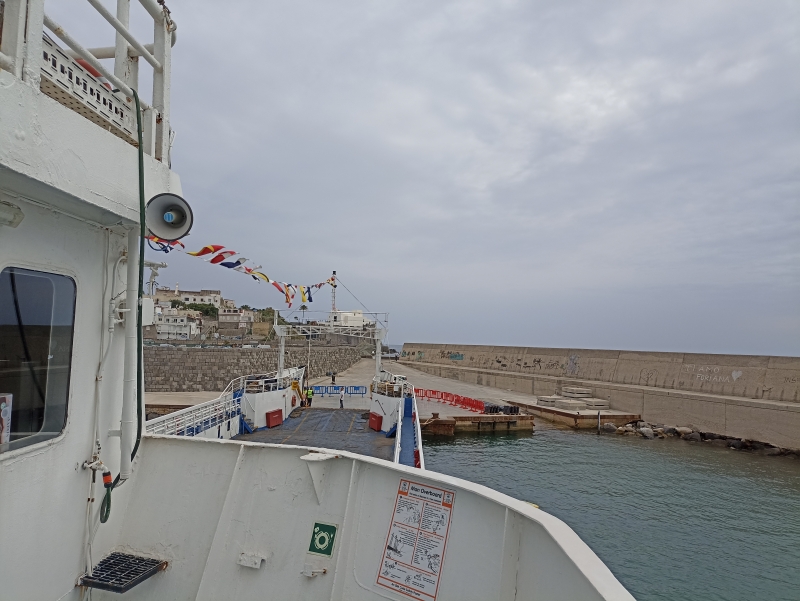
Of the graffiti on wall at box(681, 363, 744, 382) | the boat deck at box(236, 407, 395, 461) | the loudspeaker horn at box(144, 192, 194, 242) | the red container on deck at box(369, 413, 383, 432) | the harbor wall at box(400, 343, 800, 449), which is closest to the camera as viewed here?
the loudspeaker horn at box(144, 192, 194, 242)

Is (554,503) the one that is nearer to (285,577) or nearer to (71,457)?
(285,577)

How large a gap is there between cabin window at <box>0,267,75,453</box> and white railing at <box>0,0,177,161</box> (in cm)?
138

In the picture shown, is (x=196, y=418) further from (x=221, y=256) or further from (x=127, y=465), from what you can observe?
(x=127, y=465)

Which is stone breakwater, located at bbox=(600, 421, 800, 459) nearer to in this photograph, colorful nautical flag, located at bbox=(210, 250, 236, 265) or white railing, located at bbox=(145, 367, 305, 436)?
white railing, located at bbox=(145, 367, 305, 436)

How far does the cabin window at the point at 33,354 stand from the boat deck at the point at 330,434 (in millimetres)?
8997

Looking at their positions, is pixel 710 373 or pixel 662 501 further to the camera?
pixel 710 373

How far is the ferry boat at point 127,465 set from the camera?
3.02 m

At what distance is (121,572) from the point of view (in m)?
3.77

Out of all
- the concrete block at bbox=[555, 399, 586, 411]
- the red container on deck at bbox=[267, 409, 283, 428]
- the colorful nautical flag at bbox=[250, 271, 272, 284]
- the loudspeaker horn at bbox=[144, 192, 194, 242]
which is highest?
the colorful nautical flag at bbox=[250, 271, 272, 284]

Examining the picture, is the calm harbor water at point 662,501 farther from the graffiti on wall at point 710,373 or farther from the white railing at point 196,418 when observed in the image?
the white railing at point 196,418

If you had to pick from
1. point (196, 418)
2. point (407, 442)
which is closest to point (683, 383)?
point (407, 442)

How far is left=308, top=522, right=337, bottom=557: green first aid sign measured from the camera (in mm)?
3717

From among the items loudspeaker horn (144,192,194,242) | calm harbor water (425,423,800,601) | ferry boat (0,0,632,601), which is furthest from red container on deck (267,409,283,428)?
loudspeaker horn (144,192,194,242)

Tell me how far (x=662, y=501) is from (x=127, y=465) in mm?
18892
